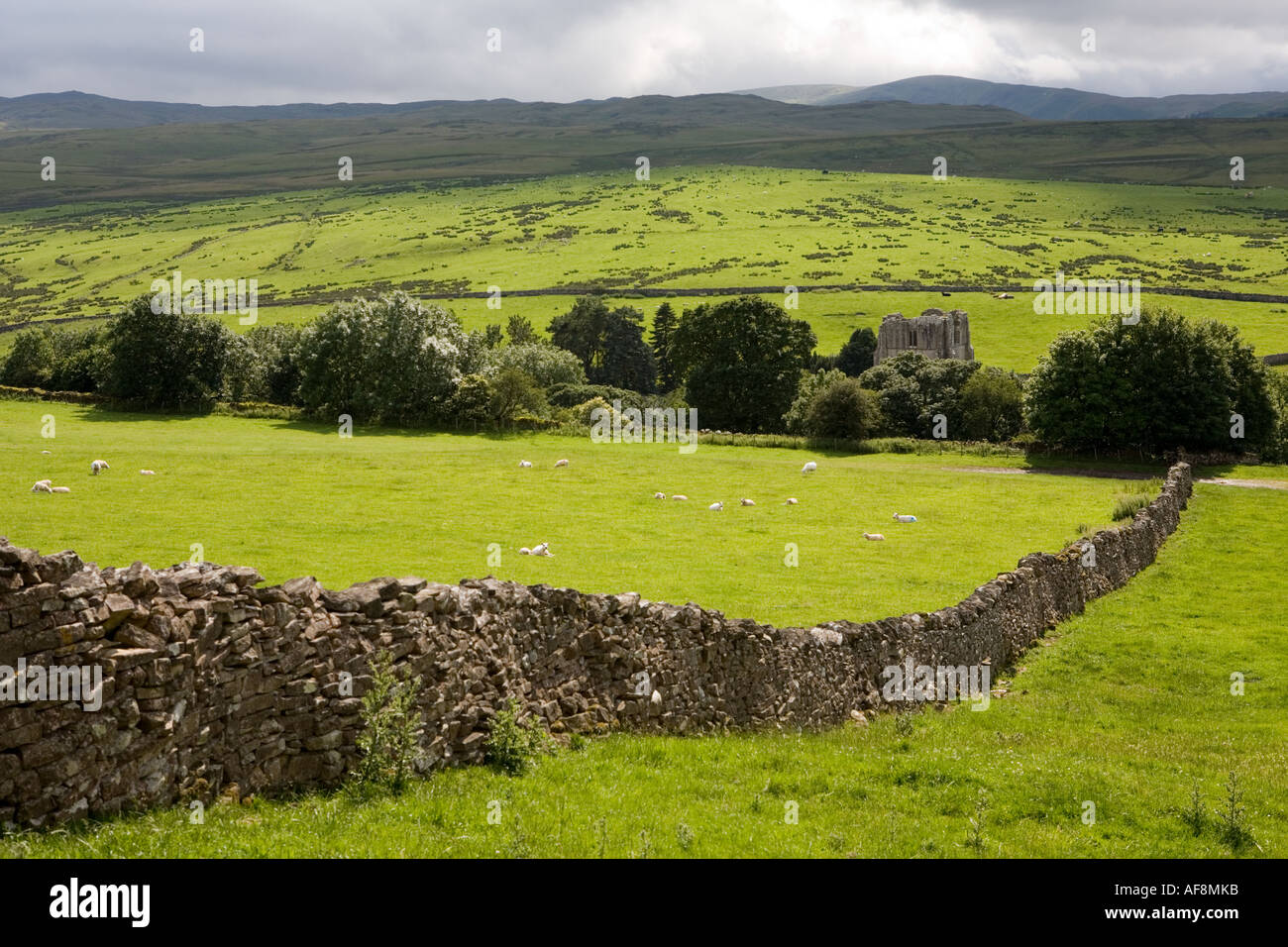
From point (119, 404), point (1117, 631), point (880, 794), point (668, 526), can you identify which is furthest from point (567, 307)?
point (880, 794)

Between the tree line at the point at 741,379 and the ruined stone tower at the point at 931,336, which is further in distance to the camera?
the ruined stone tower at the point at 931,336

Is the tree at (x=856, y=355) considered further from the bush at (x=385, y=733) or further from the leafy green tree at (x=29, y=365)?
the bush at (x=385, y=733)

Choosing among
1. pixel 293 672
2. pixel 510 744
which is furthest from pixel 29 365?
pixel 293 672

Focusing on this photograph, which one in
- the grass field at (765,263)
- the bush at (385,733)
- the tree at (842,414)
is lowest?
the bush at (385,733)

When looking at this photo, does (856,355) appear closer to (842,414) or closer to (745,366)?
(745,366)

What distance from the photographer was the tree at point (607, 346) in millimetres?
120375

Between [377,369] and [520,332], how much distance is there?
53986 mm

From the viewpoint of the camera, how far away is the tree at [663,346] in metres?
123

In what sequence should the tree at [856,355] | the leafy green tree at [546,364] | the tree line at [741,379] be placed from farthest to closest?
the tree at [856,355], the leafy green tree at [546,364], the tree line at [741,379]

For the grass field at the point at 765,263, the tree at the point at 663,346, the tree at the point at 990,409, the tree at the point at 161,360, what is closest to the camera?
the tree at the point at 161,360

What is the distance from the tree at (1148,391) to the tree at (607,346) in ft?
202

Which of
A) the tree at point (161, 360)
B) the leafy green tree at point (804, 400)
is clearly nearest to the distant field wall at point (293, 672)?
the leafy green tree at point (804, 400)

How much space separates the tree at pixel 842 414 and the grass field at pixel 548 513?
6519mm

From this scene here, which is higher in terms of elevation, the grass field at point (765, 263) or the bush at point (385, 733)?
the grass field at point (765, 263)
